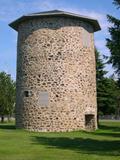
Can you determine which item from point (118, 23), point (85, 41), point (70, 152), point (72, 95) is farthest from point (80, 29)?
point (70, 152)

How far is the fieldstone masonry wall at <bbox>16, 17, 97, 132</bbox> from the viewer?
99.5 ft

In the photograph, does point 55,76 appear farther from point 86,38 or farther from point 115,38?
point 115,38

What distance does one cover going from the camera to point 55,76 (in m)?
30.5

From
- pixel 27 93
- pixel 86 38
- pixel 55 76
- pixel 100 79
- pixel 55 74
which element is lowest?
pixel 27 93

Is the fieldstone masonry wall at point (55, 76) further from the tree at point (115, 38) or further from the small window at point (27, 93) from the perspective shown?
the tree at point (115, 38)

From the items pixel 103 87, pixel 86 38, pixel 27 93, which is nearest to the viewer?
pixel 27 93

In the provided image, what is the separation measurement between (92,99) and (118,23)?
14.1 m

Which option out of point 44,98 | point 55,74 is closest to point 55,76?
point 55,74

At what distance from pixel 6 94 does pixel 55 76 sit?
3081cm

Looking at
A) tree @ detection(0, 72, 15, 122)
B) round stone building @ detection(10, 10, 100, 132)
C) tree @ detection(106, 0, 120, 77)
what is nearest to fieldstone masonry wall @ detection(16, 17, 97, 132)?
round stone building @ detection(10, 10, 100, 132)

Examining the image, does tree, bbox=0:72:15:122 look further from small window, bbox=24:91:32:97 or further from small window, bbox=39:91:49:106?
small window, bbox=39:91:49:106

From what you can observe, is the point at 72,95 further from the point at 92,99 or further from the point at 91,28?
the point at 91,28

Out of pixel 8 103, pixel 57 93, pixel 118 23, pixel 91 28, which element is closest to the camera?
pixel 118 23

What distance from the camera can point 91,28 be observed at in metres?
33.5
